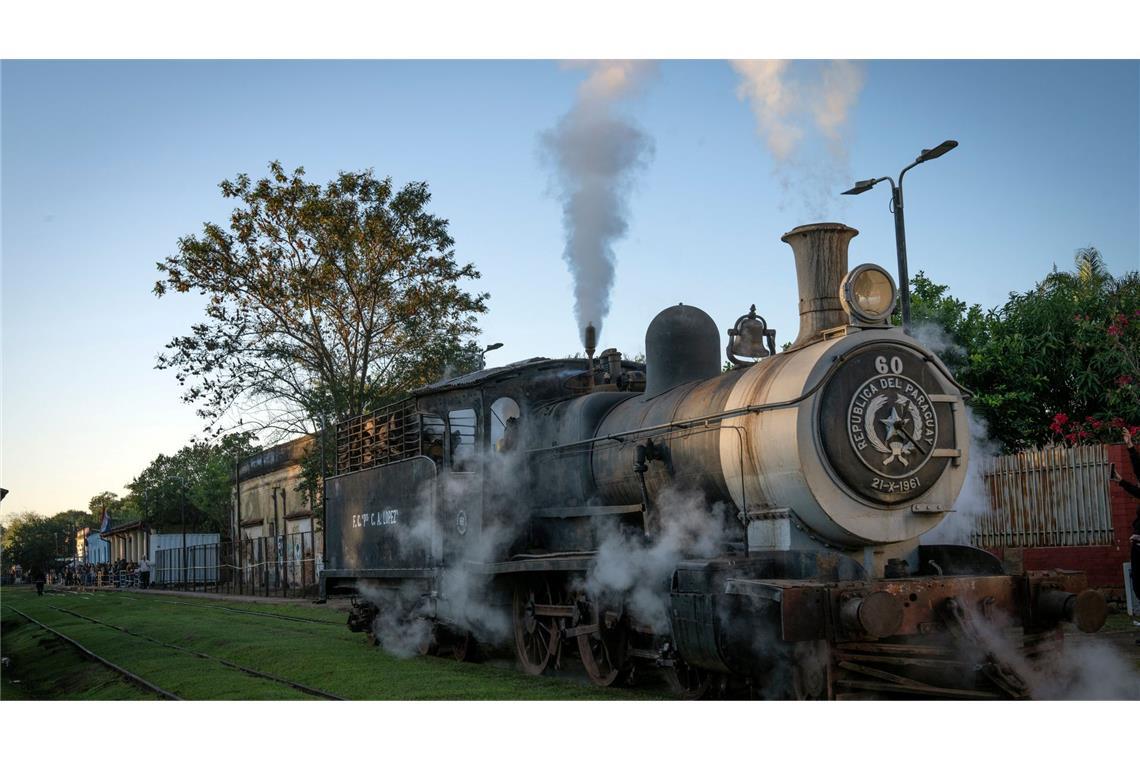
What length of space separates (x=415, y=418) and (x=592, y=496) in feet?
9.21

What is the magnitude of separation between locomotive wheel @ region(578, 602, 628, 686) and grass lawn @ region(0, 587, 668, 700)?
0.15 metres

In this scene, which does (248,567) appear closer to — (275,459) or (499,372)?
(275,459)

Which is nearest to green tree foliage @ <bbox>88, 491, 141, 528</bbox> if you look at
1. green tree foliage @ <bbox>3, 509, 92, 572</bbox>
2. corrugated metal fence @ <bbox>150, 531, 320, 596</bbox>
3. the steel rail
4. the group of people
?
green tree foliage @ <bbox>3, 509, 92, 572</bbox>

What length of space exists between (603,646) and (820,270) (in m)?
3.50

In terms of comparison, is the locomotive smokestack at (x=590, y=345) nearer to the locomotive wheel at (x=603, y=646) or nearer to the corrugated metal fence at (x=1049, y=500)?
the locomotive wheel at (x=603, y=646)

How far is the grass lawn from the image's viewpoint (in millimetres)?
9008

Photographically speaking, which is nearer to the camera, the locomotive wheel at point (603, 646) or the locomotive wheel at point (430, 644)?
the locomotive wheel at point (603, 646)

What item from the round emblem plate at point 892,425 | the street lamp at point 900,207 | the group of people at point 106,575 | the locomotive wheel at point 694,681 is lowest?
the group of people at point 106,575

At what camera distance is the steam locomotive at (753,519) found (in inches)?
263

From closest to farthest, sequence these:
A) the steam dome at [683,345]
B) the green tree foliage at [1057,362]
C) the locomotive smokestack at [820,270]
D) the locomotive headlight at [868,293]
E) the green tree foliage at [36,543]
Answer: the locomotive headlight at [868,293], the locomotive smokestack at [820,270], the steam dome at [683,345], the green tree foliage at [1057,362], the green tree foliage at [36,543]

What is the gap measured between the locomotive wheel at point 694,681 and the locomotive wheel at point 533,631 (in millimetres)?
1852

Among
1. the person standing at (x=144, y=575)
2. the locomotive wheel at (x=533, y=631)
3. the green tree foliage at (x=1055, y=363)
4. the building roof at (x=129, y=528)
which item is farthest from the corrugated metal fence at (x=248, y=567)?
the locomotive wheel at (x=533, y=631)

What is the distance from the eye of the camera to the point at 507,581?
10.2 metres

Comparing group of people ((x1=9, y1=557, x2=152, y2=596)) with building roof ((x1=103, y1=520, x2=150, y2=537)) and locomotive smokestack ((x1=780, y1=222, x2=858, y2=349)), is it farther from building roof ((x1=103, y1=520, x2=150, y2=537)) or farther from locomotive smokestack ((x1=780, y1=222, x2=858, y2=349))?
locomotive smokestack ((x1=780, y1=222, x2=858, y2=349))
